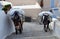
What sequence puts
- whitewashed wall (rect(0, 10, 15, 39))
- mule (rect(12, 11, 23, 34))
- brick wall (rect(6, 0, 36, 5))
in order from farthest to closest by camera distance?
brick wall (rect(6, 0, 36, 5))
mule (rect(12, 11, 23, 34))
whitewashed wall (rect(0, 10, 15, 39))

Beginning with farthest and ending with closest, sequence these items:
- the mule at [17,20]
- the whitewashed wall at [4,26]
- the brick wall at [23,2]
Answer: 1. the brick wall at [23,2]
2. the mule at [17,20]
3. the whitewashed wall at [4,26]

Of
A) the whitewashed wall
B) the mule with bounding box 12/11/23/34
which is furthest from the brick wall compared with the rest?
the whitewashed wall

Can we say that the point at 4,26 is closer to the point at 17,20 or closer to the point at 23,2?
the point at 17,20

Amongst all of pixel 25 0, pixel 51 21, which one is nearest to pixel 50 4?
pixel 25 0

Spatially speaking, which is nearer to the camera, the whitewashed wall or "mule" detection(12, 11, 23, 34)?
the whitewashed wall

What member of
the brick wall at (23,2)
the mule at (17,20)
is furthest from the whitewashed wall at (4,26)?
the brick wall at (23,2)

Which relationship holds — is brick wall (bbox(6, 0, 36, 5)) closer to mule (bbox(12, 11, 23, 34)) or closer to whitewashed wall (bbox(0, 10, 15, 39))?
→ mule (bbox(12, 11, 23, 34))

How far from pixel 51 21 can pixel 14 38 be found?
5.10 feet

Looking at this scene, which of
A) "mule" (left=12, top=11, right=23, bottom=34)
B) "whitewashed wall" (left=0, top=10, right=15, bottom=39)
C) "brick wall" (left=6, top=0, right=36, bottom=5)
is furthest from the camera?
"brick wall" (left=6, top=0, right=36, bottom=5)

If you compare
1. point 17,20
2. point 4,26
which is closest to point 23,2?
point 17,20

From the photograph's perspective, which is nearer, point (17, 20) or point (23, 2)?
point (17, 20)

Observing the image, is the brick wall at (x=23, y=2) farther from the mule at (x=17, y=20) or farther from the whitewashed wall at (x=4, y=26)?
the whitewashed wall at (x=4, y=26)

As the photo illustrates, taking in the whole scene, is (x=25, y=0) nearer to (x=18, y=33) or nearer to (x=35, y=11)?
(x=35, y=11)

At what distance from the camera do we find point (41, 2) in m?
11.0
